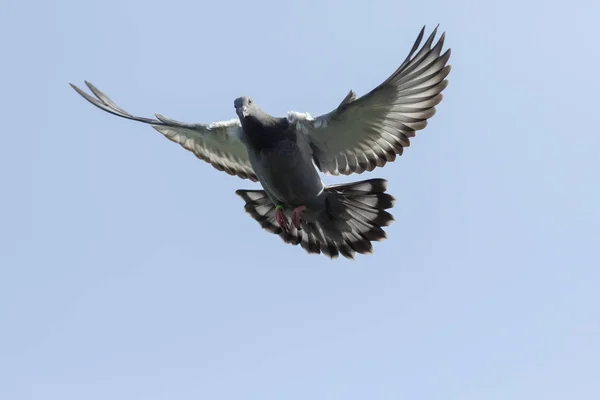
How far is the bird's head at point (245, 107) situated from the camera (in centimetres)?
1427

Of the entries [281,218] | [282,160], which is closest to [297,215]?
[281,218]

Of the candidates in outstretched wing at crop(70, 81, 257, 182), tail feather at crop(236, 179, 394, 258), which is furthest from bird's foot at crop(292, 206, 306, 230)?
outstretched wing at crop(70, 81, 257, 182)

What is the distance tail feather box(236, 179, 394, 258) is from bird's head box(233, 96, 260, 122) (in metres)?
1.78

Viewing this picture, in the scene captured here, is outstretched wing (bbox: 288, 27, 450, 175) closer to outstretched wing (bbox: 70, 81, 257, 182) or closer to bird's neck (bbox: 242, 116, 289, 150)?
bird's neck (bbox: 242, 116, 289, 150)

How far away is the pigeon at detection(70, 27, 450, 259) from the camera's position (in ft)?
45.6

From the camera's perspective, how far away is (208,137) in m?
16.3

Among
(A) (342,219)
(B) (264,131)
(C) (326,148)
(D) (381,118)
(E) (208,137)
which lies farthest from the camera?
(E) (208,137)

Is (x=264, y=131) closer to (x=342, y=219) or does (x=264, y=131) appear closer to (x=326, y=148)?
(x=326, y=148)

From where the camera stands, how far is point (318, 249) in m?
16.2

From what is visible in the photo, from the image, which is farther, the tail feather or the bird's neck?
the tail feather

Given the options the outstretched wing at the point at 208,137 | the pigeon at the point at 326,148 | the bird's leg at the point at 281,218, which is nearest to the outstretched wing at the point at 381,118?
the pigeon at the point at 326,148

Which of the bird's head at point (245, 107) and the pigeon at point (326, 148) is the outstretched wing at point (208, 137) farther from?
the bird's head at point (245, 107)

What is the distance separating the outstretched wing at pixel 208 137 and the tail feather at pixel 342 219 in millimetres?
479

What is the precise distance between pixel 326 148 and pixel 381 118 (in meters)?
1.04
